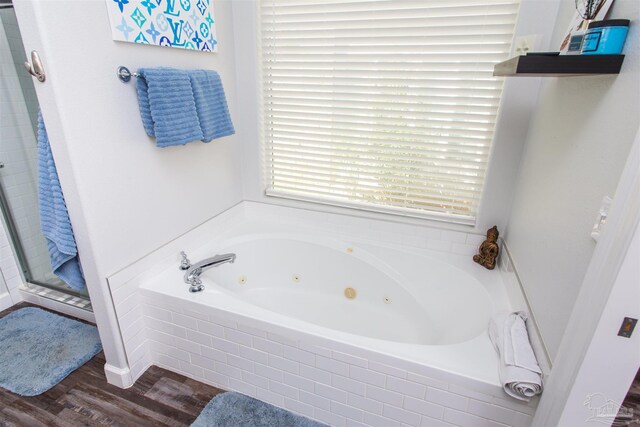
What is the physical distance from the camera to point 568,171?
124cm

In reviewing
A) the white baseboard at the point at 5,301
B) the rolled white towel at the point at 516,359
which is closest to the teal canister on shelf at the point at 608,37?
the rolled white towel at the point at 516,359

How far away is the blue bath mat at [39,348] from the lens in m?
1.81

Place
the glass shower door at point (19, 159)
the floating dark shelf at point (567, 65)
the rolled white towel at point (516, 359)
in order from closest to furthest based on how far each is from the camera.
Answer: the floating dark shelf at point (567, 65) < the rolled white towel at point (516, 359) < the glass shower door at point (19, 159)

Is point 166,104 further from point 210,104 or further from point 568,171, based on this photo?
point 568,171

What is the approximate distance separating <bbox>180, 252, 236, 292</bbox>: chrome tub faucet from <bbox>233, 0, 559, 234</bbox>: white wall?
740 mm

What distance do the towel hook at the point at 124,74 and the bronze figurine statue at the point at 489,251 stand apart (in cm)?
197

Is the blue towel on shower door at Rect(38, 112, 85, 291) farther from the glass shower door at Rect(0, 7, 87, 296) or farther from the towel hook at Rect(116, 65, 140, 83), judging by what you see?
the glass shower door at Rect(0, 7, 87, 296)

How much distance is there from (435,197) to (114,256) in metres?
1.77

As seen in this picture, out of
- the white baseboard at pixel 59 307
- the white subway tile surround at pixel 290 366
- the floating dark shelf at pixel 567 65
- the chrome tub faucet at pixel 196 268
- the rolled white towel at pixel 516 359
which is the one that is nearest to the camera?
the floating dark shelf at pixel 567 65

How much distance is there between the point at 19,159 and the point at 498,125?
9.22ft

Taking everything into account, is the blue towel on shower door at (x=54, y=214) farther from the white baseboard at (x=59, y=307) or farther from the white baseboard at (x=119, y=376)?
the white baseboard at (x=59, y=307)

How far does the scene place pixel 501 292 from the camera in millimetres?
1788

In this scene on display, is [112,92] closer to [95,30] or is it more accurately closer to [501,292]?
[95,30]

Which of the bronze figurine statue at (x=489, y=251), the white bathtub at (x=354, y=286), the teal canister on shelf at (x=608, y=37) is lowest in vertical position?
the white bathtub at (x=354, y=286)
